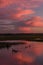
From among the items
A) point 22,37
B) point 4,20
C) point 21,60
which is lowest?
point 21,60

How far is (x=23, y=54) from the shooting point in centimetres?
97

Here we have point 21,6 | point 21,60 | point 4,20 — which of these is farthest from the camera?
point 21,6

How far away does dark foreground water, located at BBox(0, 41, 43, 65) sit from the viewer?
94cm

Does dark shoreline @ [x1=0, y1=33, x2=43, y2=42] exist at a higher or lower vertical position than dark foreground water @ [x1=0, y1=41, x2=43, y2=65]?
higher

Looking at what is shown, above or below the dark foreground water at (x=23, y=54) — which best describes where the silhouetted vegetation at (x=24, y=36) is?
above

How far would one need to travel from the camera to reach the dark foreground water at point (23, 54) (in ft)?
3.08

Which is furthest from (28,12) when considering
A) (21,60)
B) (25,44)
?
(21,60)

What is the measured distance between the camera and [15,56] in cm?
97

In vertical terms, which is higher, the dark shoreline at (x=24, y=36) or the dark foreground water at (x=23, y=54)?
the dark shoreline at (x=24, y=36)

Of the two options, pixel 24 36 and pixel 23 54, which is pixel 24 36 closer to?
pixel 24 36

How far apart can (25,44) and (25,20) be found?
187mm

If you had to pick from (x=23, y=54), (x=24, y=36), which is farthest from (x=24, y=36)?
(x=23, y=54)

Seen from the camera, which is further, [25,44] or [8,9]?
[8,9]

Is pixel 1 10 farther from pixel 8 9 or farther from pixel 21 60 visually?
pixel 21 60
